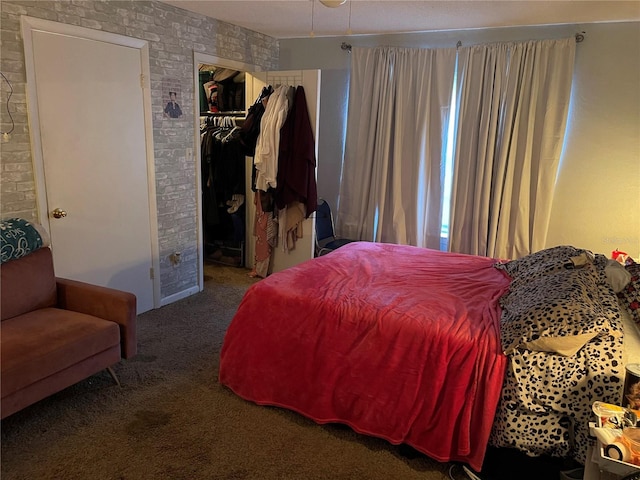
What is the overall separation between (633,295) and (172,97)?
3340 millimetres

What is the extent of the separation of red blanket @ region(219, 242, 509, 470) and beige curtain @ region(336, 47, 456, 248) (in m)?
1.56

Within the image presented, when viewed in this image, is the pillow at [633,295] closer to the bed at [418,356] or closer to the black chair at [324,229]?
the bed at [418,356]

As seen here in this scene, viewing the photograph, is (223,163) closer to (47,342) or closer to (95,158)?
(95,158)

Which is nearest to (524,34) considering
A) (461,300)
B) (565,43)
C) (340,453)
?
(565,43)

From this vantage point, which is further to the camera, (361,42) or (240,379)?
(361,42)

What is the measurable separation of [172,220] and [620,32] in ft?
12.4

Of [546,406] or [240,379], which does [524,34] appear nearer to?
[546,406]

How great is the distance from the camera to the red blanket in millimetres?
1987

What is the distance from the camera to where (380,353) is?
2.17 meters

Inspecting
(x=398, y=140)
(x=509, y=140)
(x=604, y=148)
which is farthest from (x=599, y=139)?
(x=398, y=140)

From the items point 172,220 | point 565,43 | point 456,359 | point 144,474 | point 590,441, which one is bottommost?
point 144,474

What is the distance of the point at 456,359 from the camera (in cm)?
200

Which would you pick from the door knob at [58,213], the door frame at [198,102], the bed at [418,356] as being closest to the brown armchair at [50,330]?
the door knob at [58,213]

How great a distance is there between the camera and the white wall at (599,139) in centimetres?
349
